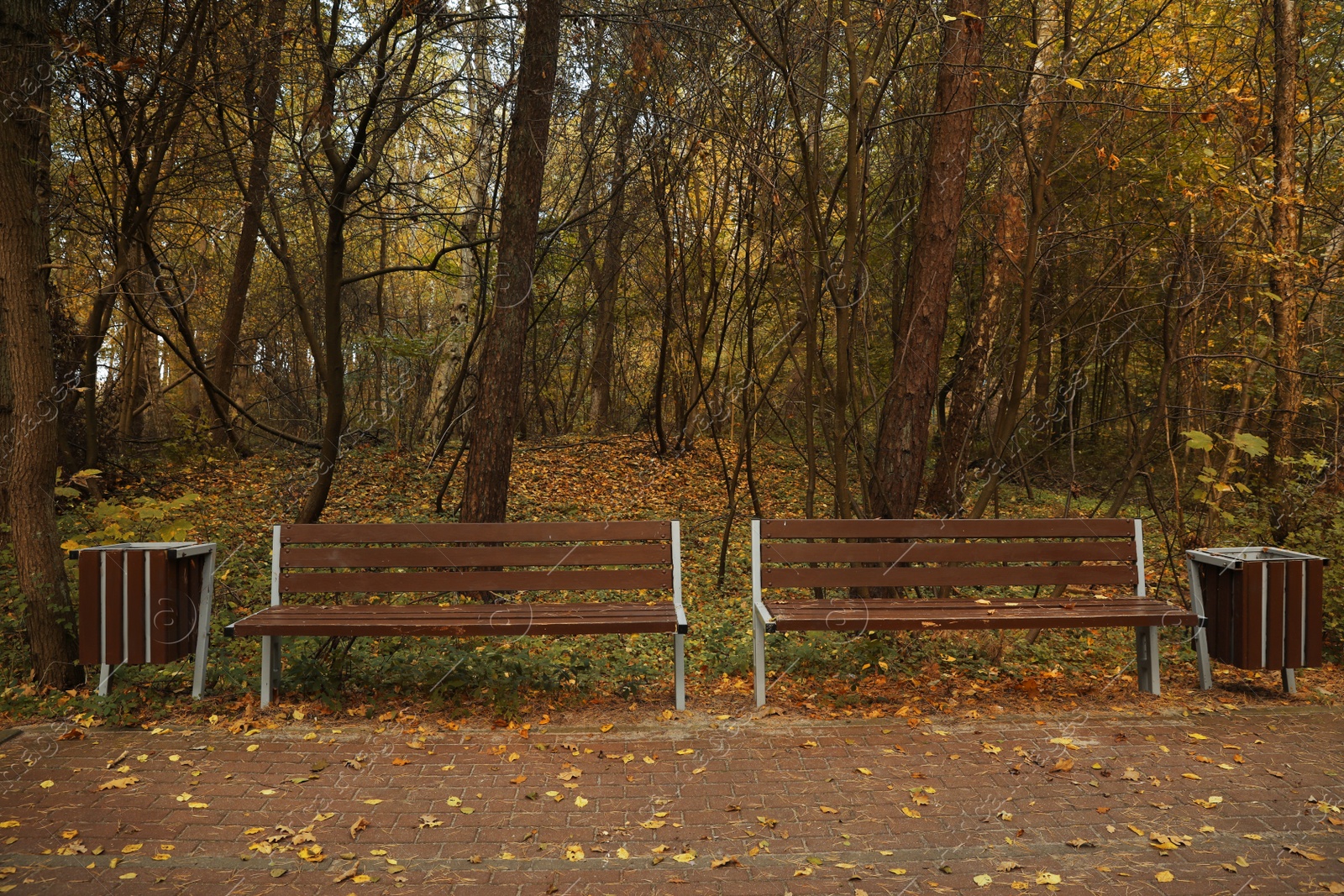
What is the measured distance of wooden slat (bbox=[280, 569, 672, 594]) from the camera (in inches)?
190

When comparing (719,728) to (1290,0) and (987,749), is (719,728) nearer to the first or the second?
(987,749)

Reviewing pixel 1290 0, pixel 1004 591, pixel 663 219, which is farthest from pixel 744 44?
pixel 1004 591

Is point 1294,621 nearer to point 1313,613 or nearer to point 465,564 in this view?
point 1313,613

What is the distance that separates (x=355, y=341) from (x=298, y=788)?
10700 millimetres

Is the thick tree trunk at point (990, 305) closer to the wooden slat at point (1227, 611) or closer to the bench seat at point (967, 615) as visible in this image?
the wooden slat at point (1227, 611)

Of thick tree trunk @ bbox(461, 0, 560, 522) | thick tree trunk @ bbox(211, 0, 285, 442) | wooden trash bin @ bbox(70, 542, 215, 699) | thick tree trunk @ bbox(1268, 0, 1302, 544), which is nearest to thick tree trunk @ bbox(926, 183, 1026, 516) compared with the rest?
thick tree trunk @ bbox(1268, 0, 1302, 544)

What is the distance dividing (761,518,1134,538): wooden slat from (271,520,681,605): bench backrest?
0.71 metres

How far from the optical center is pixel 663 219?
1154 cm

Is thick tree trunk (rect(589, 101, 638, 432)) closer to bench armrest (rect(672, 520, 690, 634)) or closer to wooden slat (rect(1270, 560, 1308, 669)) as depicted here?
bench armrest (rect(672, 520, 690, 634))

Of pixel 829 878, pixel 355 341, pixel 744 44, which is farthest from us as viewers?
pixel 355 341

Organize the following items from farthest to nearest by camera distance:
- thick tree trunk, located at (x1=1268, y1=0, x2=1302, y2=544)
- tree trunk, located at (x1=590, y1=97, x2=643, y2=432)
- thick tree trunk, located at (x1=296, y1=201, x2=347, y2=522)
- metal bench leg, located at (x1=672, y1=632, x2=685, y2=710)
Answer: tree trunk, located at (x1=590, y1=97, x2=643, y2=432)
thick tree trunk, located at (x1=1268, y1=0, x2=1302, y2=544)
thick tree trunk, located at (x1=296, y1=201, x2=347, y2=522)
metal bench leg, located at (x1=672, y1=632, x2=685, y2=710)

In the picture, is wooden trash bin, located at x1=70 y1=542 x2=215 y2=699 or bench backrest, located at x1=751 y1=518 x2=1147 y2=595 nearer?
wooden trash bin, located at x1=70 y1=542 x2=215 y2=699

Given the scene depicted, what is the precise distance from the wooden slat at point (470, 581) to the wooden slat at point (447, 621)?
119mm

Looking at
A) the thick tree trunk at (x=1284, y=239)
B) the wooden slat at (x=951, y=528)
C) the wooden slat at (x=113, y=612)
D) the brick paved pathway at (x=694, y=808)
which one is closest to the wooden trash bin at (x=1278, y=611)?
the brick paved pathway at (x=694, y=808)
